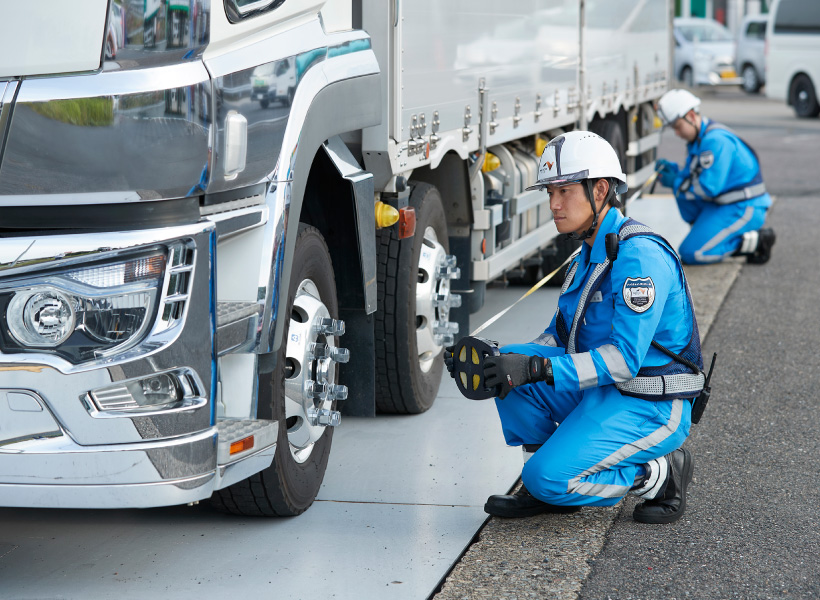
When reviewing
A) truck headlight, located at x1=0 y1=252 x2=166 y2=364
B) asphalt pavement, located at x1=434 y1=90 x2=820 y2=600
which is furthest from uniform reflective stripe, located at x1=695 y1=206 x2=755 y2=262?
truck headlight, located at x1=0 y1=252 x2=166 y2=364

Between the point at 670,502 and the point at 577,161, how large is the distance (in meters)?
1.23

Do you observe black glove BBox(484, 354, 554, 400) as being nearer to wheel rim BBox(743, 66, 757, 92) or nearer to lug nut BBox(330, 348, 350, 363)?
lug nut BBox(330, 348, 350, 363)

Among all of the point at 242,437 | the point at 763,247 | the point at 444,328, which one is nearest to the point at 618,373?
the point at 242,437

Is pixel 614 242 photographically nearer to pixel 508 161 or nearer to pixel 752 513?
pixel 752 513

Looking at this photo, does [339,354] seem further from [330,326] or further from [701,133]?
[701,133]

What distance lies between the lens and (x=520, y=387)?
4.14 m

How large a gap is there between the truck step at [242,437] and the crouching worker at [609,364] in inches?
31.9

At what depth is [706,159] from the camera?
30.3 ft

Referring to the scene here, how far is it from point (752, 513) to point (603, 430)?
0.72m

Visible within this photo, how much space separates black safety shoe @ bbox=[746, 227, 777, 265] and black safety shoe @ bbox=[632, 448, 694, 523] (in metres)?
5.76

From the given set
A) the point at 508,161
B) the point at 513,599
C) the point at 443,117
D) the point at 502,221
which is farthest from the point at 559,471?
the point at 508,161

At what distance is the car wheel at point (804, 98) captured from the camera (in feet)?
81.1

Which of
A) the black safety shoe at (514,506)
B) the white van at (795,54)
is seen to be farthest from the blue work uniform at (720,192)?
the white van at (795,54)

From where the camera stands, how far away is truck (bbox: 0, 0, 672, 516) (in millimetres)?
2904
